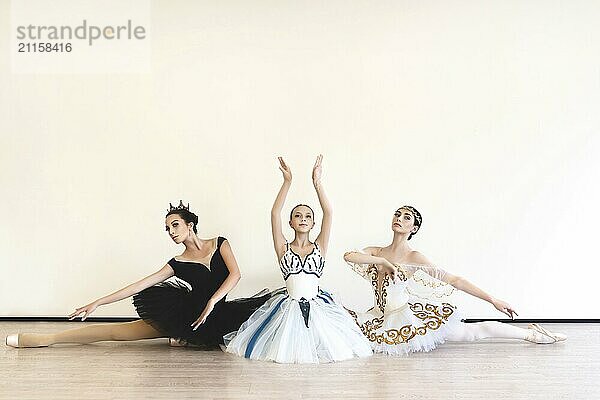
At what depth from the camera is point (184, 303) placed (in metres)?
4.73

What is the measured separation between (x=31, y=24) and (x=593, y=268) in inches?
169

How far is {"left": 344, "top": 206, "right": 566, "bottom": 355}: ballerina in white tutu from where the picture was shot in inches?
185

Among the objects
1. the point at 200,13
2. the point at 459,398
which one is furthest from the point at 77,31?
the point at 459,398

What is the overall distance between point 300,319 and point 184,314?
66 centimetres

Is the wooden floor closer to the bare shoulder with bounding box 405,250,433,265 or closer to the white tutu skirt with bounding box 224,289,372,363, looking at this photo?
the white tutu skirt with bounding box 224,289,372,363

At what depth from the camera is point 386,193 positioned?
5855mm

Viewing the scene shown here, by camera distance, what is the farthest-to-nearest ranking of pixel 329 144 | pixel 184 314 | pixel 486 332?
1. pixel 329 144
2. pixel 486 332
3. pixel 184 314

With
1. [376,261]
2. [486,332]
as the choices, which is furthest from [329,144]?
[486,332]

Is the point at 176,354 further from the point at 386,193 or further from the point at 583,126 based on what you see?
the point at 583,126

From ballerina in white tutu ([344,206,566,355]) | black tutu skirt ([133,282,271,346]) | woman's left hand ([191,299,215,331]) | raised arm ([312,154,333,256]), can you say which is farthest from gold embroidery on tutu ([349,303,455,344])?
woman's left hand ([191,299,215,331])

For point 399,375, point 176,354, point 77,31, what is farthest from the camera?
point 77,31

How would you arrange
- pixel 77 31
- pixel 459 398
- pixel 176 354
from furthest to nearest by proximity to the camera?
pixel 77 31
pixel 176 354
pixel 459 398

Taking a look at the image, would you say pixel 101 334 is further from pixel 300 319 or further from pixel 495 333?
pixel 495 333

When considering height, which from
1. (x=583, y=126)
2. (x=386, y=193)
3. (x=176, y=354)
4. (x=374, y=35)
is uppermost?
(x=374, y=35)
